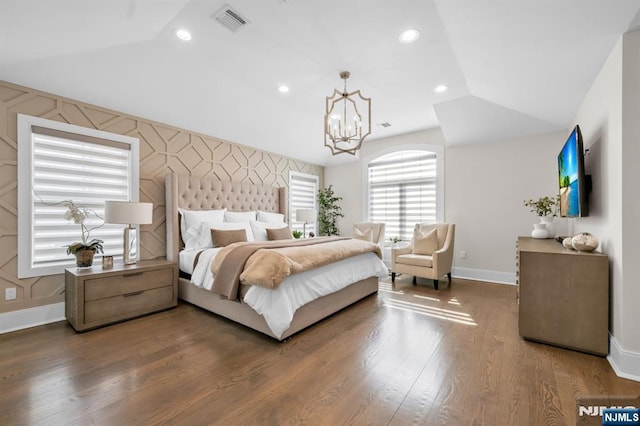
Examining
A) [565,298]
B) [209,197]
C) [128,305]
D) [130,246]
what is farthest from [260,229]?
[565,298]

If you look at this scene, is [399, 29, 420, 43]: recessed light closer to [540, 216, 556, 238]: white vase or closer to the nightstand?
[540, 216, 556, 238]: white vase

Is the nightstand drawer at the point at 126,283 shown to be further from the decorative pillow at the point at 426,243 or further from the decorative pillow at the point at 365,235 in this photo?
the decorative pillow at the point at 426,243

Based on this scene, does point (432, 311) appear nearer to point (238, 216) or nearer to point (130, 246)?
point (238, 216)

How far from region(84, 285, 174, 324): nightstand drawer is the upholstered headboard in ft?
1.90

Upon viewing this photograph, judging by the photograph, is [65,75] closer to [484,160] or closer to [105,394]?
[105,394]

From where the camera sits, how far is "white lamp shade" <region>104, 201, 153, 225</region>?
288 cm

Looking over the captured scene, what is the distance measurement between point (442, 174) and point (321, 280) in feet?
11.1

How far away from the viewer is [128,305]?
114 inches

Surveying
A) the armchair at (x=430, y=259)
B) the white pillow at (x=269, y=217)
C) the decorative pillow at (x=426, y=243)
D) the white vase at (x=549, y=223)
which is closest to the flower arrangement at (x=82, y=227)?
the white pillow at (x=269, y=217)

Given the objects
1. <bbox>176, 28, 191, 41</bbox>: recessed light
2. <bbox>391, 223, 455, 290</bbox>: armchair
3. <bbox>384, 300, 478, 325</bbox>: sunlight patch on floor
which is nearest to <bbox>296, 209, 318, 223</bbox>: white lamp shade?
<bbox>391, 223, 455, 290</bbox>: armchair

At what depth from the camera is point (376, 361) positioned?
2.10 meters

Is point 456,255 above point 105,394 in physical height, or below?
above

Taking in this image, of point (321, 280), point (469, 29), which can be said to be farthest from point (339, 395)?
point (469, 29)

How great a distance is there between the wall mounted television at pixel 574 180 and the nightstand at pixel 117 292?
4189 mm
